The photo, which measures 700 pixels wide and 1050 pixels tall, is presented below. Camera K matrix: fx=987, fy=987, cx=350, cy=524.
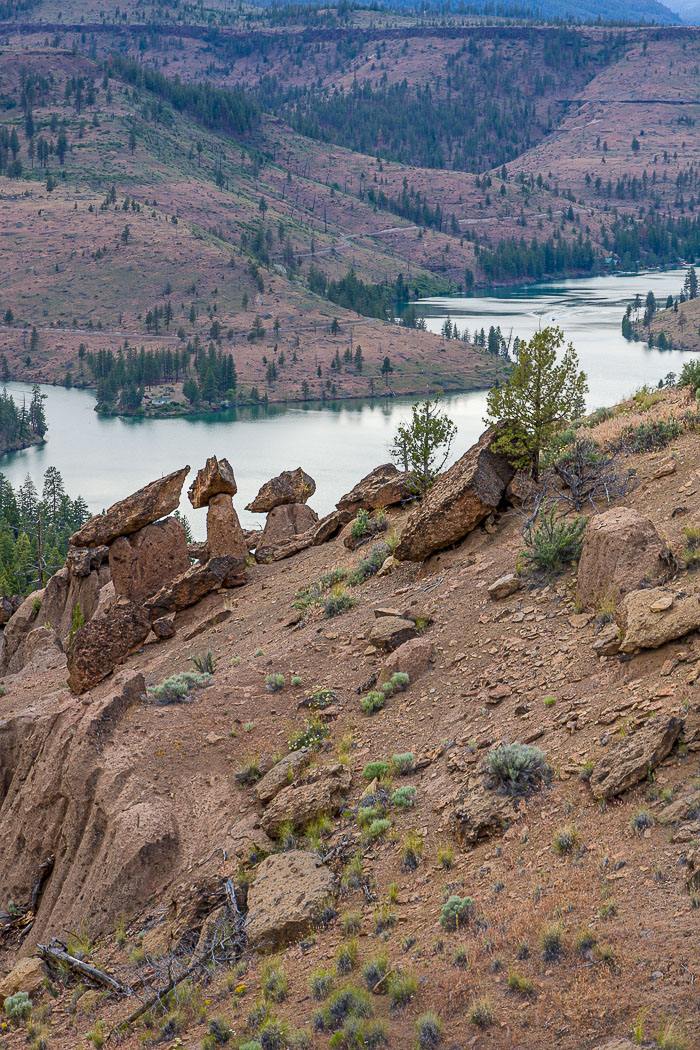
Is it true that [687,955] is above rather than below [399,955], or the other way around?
above

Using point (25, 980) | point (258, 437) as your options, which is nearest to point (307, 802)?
point (25, 980)

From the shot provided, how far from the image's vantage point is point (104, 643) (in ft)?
69.5

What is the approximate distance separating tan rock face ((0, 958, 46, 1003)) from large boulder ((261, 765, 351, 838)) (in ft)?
10.2

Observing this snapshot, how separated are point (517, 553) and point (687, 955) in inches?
352

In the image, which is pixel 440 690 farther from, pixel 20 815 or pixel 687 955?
pixel 20 815

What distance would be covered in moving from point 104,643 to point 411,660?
31.4 feet

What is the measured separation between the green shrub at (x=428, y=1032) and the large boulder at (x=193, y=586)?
1644 cm

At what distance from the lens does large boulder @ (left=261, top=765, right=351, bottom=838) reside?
38.1 feet

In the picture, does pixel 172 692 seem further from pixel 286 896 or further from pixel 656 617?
pixel 656 617

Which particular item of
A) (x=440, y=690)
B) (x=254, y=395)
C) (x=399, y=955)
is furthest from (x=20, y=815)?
(x=254, y=395)

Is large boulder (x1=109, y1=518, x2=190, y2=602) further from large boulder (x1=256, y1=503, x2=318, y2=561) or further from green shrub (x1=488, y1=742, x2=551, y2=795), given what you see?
green shrub (x1=488, y1=742, x2=551, y2=795)

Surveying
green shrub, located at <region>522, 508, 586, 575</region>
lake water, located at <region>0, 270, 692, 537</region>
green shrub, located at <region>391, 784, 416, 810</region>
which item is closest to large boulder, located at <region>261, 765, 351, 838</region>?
green shrub, located at <region>391, 784, 416, 810</region>

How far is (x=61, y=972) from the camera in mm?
11508

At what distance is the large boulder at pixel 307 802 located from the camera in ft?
38.1
